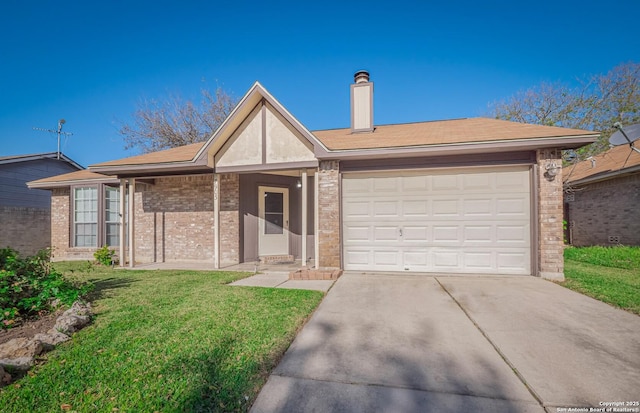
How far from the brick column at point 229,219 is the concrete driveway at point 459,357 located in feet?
16.2

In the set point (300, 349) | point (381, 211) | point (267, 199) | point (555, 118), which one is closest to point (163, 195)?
point (267, 199)

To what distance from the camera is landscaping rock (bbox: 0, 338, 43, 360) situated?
2.62 meters

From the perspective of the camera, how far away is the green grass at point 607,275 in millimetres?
4559

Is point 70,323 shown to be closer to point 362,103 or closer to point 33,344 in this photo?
point 33,344

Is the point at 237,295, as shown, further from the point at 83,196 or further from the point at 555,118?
the point at 555,118

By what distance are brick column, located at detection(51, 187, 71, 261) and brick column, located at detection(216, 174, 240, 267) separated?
6496mm

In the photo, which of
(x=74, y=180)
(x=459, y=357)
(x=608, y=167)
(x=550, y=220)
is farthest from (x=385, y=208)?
(x=74, y=180)

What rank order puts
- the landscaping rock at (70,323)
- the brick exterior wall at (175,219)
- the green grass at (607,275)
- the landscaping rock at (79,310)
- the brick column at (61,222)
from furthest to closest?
the brick column at (61,222) → the brick exterior wall at (175,219) → the green grass at (607,275) → the landscaping rock at (79,310) → the landscaping rock at (70,323)

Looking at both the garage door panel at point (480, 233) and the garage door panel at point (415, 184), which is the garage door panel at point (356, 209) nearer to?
the garage door panel at point (415, 184)

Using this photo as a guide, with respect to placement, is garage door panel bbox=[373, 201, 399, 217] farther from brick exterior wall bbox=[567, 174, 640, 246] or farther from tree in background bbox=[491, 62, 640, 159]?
tree in background bbox=[491, 62, 640, 159]

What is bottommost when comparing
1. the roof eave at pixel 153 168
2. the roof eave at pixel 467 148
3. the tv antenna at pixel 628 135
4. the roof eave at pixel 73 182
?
the roof eave at pixel 73 182

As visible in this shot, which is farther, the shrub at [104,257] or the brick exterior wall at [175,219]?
the brick exterior wall at [175,219]

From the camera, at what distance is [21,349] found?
2.69m

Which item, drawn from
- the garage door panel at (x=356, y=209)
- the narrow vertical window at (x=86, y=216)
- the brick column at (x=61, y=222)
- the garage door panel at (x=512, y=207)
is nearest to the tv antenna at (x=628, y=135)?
the garage door panel at (x=512, y=207)
